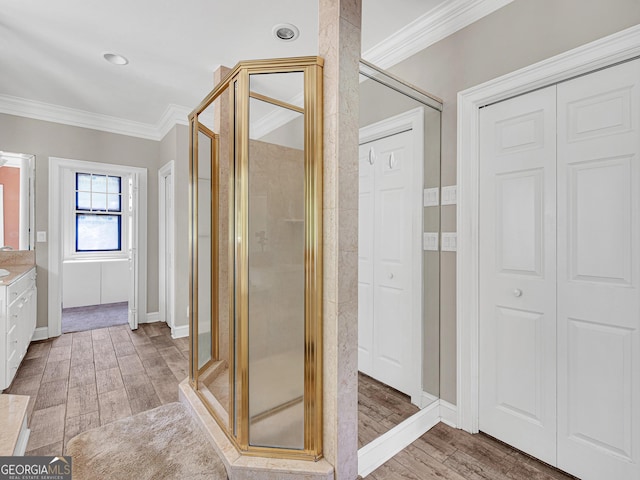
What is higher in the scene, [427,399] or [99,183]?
[99,183]

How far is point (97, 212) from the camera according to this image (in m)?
5.38

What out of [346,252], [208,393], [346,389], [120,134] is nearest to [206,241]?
[208,393]

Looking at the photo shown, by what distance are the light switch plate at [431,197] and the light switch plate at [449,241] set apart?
0.71 feet

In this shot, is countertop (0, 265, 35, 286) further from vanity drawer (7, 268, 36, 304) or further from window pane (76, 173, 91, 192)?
window pane (76, 173, 91, 192)

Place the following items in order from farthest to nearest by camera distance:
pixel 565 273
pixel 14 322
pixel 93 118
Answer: pixel 93 118 < pixel 14 322 < pixel 565 273

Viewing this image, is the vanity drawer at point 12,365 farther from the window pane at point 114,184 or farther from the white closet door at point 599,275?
the white closet door at point 599,275

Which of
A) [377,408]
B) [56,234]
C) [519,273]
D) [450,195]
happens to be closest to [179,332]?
[56,234]

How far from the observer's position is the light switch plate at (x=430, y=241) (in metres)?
2.08

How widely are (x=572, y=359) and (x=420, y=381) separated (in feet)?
2.73

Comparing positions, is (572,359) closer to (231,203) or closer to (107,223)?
(231,203)

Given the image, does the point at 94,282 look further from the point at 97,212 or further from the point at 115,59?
the point at 115,59

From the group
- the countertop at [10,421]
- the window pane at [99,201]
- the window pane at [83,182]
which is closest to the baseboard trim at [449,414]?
the countertop at [10,421]

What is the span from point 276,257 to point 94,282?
5.38 metres

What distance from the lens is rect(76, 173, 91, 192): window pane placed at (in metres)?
5.28
